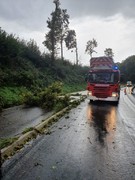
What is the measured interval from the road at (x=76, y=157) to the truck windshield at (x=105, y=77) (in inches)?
390

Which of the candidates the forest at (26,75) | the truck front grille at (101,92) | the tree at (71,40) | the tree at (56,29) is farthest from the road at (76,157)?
the tree at (71,40)

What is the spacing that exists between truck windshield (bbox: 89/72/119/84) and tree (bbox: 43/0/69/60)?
24850 millimetres

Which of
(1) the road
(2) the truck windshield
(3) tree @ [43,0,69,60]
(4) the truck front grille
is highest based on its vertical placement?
(3) tree @ [43,0,69,60]

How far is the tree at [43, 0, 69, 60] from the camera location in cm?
4484

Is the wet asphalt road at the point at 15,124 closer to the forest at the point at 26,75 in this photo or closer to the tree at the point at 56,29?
the forest at the point at 26,75

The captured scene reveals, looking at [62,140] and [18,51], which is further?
[18,51]

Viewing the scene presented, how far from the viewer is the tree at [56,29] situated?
147 ft

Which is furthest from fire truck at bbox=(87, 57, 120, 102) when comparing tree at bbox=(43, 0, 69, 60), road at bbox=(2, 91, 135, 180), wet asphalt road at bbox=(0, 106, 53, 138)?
tree at bbox=(43, 0, 69, 60)

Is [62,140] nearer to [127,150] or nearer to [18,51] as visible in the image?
[127,150]

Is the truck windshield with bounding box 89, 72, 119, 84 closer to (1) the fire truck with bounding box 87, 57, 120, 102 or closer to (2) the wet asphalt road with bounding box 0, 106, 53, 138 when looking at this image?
(1) the fire truck with bounding box 87, 57, 120, 102

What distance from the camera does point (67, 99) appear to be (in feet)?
53.0

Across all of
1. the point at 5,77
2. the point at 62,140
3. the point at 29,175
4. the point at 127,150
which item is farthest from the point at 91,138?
the point at 5,77

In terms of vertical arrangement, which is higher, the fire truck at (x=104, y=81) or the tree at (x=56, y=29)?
the tree at (x=56, y=29)

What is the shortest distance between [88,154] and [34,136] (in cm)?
235
